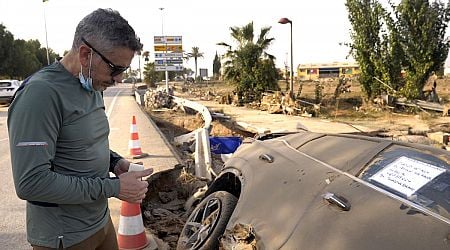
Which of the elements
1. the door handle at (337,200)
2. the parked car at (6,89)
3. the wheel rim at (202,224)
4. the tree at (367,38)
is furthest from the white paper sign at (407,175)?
the parked car at (6,89)

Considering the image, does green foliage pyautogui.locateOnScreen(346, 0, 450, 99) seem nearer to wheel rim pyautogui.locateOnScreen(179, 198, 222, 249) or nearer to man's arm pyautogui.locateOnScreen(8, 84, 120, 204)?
wheel rim pyautogui.locateOnScreen(179, 198, 222, 249)

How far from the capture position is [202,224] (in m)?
3.53

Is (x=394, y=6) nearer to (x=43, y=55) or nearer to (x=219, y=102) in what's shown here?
(x=219, y=102)

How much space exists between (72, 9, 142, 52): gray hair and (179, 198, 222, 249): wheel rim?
168cm

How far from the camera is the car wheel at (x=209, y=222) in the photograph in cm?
315

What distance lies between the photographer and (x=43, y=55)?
75500mm

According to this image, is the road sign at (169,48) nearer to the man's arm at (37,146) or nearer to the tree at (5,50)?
the tree at (5,50)

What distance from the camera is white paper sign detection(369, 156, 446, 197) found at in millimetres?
2189

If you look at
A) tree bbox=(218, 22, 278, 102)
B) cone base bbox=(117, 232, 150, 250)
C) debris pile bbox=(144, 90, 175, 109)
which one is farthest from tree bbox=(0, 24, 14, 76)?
cone base bbox=(117, 232, 150, 250)

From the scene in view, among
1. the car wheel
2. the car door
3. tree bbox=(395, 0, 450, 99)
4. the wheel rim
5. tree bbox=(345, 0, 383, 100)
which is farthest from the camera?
tree bbox=(345, 0, 383, 100)

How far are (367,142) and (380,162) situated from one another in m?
0.47

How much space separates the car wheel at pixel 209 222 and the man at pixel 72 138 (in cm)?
105

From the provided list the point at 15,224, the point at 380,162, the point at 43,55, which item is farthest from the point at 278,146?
the point at 43,55

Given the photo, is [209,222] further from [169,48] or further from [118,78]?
[169,48]
